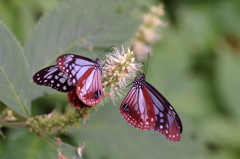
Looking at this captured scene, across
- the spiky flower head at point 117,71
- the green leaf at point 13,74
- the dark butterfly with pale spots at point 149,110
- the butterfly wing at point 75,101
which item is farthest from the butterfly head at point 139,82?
the green leaf at point 13,74

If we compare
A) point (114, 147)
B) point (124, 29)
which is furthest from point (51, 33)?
point (114, 147)

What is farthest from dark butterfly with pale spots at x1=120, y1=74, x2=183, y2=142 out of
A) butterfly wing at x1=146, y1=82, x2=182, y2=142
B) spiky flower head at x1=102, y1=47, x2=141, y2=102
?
spiky flower head at x1=102, y1=47, x2=141, y2=102

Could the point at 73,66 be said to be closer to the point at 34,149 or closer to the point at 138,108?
the point at 138,108

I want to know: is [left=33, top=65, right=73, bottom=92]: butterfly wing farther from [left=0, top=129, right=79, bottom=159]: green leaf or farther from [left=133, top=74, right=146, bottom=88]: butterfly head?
[left=133, top=74, right=146, bottom=88]: butterfly head

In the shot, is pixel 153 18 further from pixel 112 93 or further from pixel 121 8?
pixel 112 93

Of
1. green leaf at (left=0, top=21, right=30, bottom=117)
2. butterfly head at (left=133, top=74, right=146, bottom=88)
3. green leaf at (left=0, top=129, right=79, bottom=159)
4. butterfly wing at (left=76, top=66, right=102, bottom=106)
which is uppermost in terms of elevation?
butterfly head at (left=133, top=74, right=146, bottom=88)

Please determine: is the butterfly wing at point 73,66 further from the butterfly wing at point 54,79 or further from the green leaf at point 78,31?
the green leaf at point 78,31

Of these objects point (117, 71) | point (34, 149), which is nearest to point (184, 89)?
point (34, 149)
